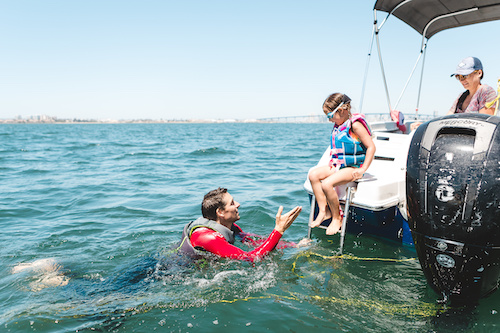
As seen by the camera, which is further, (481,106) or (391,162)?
(391,162)

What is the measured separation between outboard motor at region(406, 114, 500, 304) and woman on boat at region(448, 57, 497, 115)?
1.64 metres

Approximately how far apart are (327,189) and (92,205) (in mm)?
5517

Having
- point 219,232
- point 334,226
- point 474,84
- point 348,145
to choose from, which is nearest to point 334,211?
point 334,226

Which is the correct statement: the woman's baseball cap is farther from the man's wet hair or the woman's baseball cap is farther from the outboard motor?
the man's wet hair

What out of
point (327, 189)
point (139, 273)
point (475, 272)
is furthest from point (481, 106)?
point (139, 273)

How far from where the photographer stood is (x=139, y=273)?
3.85 m

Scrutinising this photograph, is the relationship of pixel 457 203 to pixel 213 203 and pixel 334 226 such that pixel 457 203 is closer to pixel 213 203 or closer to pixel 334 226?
pixel 334 226

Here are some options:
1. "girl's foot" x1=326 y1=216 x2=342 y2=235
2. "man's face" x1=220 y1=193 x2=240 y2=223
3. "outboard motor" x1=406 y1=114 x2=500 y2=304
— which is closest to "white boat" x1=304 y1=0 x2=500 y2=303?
"outboard motor" x1=406 y1=114 x2=500 y2=304

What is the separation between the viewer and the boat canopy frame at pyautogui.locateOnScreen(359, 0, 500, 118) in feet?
19.3

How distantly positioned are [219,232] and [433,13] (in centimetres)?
555

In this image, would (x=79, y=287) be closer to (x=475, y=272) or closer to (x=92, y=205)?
(x=475, y=272)

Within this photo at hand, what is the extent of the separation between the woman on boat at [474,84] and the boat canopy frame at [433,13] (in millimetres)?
2417

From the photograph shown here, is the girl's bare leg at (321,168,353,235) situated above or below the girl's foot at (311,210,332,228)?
above

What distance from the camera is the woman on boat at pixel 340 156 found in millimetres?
3936
